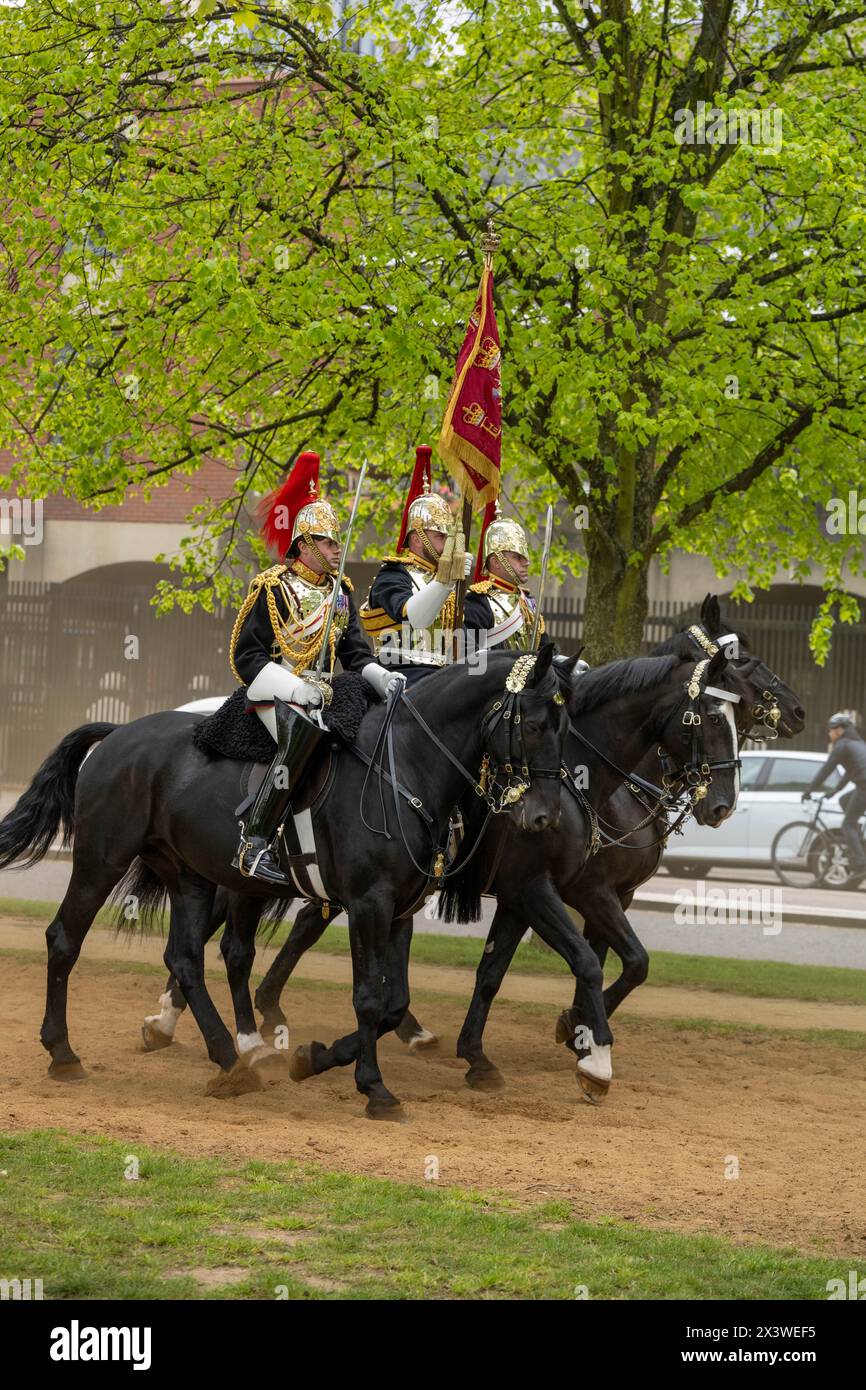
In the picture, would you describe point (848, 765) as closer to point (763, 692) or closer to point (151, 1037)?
point (763, 692)

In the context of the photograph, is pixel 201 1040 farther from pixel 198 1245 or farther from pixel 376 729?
pixel 198 1245

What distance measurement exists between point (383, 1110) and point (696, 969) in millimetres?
7129

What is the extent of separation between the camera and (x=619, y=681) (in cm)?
934

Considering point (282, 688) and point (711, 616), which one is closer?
point (282, 688)

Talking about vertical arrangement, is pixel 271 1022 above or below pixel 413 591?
below

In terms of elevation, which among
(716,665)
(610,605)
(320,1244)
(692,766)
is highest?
(610,605)

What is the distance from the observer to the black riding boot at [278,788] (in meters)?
8.27

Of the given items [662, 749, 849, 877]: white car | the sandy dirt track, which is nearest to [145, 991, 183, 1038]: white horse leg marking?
the sandy dirt track

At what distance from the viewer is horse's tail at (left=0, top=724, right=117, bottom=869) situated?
9688 millimetres

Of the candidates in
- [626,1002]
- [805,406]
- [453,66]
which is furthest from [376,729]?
[453,66]

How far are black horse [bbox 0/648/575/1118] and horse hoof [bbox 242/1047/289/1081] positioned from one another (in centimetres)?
14

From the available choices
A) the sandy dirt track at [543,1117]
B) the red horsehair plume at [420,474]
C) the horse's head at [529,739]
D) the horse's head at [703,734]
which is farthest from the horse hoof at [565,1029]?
the red horsehair plume at [420,474]

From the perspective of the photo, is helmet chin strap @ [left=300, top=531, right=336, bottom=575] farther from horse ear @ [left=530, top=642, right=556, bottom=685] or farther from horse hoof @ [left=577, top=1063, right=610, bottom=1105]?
horse hoof @ [left=577, top=1063, right=610, bottom=1105]

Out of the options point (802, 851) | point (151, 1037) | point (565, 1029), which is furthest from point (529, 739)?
point (802, 851)
